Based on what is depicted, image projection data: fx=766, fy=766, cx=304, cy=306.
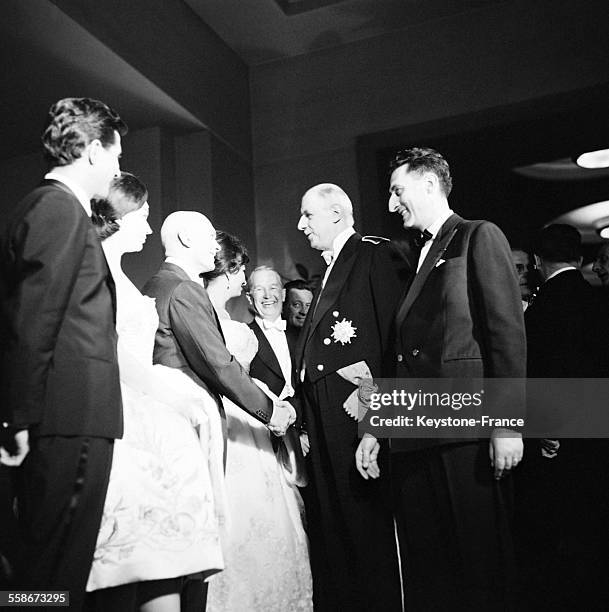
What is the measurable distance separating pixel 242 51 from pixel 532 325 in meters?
2.52

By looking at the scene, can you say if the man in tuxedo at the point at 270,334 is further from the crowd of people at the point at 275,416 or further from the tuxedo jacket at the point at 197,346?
the tuxedo jacket at the point at 197,346

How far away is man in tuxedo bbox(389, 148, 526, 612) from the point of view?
2.70 meters

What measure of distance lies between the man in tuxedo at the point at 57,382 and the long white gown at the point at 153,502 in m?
0.14

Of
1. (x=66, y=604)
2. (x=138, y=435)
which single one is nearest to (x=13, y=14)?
(x=138, y=435)

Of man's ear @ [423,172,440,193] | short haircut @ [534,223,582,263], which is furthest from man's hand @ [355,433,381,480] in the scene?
short haircut @ [534,223,582,263]

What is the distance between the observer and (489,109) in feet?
13.6

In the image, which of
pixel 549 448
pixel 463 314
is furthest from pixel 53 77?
pixel 549 448

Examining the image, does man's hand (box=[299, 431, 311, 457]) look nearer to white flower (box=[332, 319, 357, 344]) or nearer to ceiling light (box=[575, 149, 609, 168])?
white flower (box=[332, 319, 357, 344])

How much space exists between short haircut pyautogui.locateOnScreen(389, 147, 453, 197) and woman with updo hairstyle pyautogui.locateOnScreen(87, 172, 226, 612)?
121cm

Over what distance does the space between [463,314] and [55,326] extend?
1473mm

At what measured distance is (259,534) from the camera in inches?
121

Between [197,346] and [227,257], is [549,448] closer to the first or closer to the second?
[197,346]

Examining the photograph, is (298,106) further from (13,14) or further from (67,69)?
(13,14)

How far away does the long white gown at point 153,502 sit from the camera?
216 centimetres
